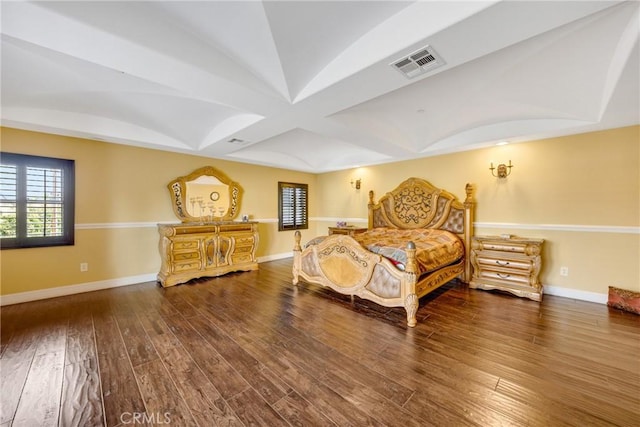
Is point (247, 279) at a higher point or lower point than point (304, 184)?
lower

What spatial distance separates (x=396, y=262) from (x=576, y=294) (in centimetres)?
289

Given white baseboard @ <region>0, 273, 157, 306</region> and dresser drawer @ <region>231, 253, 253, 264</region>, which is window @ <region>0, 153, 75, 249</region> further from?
dresser drawer @ <region>231, 253, 253, 264</region>

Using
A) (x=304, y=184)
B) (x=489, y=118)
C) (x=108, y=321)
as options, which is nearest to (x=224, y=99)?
(x=108, y=321)

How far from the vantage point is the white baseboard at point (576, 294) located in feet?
11.1

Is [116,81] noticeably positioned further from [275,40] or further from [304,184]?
[304,184]

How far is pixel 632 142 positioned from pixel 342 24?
4197 mm

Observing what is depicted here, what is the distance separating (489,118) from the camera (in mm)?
3723

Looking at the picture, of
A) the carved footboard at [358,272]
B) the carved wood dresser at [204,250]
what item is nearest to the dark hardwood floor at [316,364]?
the carved footboard at [358,272]

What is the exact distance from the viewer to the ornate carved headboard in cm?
446

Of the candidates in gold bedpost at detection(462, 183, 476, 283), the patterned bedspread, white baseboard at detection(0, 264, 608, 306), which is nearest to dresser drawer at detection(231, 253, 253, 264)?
white baseboard at detection(0, 264, 608, 306)

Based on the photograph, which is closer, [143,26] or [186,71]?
[143,26]

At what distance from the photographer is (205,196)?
5.10m

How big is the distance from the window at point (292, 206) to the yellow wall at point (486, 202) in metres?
2.11

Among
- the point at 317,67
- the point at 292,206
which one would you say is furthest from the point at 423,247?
the point at 292,206
